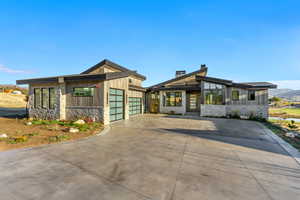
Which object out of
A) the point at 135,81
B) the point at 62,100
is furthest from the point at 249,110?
the point at 62,100

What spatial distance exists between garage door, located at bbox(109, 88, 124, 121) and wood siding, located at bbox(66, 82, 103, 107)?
40.8 inches

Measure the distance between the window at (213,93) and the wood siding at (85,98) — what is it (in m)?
11.6

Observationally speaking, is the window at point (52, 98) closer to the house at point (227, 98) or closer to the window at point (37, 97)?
the window at point (37, 97)

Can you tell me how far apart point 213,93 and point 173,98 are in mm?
4845

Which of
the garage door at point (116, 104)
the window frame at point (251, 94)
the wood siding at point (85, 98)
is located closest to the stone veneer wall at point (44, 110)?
the wood siding at point (85, 98)

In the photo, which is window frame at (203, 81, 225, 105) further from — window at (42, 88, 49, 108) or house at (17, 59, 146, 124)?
window at (42, 88, 49, 108)

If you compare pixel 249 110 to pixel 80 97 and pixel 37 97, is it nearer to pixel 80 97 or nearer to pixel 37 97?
pixel 80 97

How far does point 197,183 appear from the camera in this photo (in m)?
2.67

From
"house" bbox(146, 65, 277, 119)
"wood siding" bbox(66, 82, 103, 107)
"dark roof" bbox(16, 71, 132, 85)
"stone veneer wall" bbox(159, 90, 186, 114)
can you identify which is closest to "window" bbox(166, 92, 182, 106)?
"house" bbox(146, 65, 277, 119)

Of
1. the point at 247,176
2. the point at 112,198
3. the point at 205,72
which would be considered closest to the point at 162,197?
the point at 112,198

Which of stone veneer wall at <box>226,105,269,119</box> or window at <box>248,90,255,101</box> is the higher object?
A: window at <box>248,90,255,101</box>

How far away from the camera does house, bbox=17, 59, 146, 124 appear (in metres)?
9.14

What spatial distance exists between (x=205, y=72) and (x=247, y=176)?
21.2 metres

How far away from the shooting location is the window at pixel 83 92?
9409 millimetres
